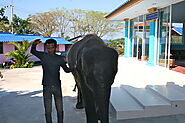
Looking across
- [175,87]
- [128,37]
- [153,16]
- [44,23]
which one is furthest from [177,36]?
[44,23]

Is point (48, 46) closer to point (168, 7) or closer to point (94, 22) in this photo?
point (168, 7)

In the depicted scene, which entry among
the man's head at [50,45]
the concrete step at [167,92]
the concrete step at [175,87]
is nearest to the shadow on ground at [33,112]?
the concrete step at [167,92]

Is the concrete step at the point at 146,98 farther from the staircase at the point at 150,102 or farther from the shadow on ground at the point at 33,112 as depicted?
the shadow on ground at the point at 33,112

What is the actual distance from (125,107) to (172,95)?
130 centimetres

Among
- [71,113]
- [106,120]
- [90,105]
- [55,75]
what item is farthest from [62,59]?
[71,113]

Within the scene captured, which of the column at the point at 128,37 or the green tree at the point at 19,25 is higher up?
the green tree at the point at 19,25

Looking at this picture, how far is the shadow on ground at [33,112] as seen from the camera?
3.62 m

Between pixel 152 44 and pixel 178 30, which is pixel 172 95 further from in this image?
pixel 178 30

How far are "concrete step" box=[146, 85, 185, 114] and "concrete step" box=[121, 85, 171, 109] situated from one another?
0.34 ft

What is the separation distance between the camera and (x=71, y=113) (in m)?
4.01

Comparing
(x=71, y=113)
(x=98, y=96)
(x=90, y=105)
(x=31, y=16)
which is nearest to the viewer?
(x=98, y=96)

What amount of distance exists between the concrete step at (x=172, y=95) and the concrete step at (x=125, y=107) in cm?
71

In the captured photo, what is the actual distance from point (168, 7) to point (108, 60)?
7027 millimetres

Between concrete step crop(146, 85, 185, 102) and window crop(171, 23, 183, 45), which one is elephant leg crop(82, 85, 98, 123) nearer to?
concrete step crop(146, 85, 185, 102)
